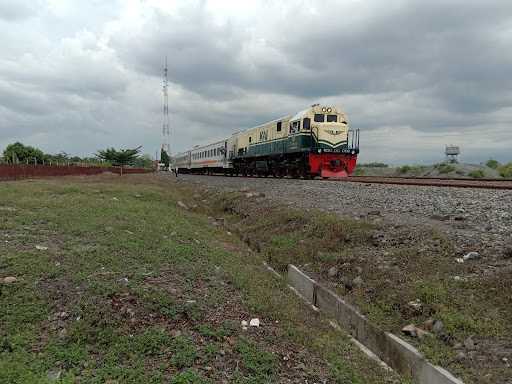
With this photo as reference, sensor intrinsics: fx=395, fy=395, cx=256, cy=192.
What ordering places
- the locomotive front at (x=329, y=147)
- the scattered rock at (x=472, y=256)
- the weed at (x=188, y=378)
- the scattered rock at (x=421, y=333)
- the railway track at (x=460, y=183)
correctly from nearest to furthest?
1. the weed at (x=188, y=378)
2. the scattered rock at (x=421, y=333)
3. the scattered rock at (x=472, y=256)
4. the railway track at (x=460, y=183)
5. the locomotive front at (x=329, y=147)

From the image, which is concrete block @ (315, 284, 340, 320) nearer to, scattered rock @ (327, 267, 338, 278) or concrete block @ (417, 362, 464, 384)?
scattered rock @ (327, 267, 338, 278)

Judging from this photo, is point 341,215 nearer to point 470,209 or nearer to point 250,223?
point 470,209

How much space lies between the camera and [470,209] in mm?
7676

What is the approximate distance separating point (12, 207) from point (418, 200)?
8.92 m

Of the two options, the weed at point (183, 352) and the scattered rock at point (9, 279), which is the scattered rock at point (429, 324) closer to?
the weed at point (183, 352)

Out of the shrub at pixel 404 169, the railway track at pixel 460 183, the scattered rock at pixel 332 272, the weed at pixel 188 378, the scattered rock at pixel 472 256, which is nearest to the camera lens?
the weed at pixel 188 378

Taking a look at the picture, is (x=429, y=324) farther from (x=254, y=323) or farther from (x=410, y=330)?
(x=254, y=323)

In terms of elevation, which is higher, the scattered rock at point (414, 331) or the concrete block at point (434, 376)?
the scattered rock at point (414, 331)

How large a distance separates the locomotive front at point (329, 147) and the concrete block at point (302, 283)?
13.7m

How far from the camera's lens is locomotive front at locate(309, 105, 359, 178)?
19.9m

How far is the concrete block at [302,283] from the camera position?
573 cm

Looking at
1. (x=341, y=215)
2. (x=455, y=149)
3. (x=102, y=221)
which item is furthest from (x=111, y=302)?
(x=455, y=149)

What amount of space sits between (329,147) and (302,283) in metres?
15.0

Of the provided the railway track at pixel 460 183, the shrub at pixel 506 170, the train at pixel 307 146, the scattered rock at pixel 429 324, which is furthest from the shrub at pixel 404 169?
the scattered rock at pixel 429 324
